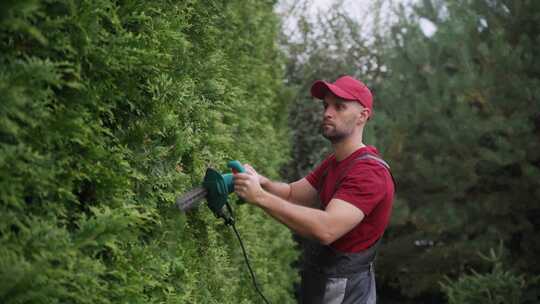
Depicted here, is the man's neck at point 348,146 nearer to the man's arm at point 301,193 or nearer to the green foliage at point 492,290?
the man's arm at point 301,193

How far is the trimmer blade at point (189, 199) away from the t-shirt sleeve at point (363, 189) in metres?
0.71

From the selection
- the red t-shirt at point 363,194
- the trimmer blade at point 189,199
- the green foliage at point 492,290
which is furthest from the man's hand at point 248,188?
the green foliage at point 492,290

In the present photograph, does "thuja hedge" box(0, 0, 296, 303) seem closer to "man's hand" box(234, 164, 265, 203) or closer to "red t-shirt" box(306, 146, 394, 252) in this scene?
"man's hand" box(234, 164, 265, 203)

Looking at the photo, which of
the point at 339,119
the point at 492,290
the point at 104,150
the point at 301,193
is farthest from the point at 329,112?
the point at 492,290

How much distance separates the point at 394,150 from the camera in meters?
8.53

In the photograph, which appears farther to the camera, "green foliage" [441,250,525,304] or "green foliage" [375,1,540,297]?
"green foliage" [375,1,540,297]

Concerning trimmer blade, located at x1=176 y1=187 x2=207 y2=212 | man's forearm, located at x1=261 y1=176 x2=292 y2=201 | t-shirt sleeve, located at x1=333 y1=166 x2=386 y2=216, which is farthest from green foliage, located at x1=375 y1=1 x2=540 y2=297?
trimmer blade, located at x1=176 y1=187 x2=207 y2=212

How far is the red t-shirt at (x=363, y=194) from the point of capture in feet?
9.89

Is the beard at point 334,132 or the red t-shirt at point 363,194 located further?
the beard at point 334,132

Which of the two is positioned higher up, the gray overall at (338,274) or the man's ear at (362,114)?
the man's ear at (362,114)

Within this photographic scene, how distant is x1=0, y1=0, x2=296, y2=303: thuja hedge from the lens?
1.63 m

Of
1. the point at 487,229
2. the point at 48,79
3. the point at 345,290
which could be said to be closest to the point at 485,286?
the point at 487,229

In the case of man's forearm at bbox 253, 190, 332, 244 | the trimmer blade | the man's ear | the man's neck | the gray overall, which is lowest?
the gray overall

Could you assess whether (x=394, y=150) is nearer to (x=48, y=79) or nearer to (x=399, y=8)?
(x=399, y=8)
